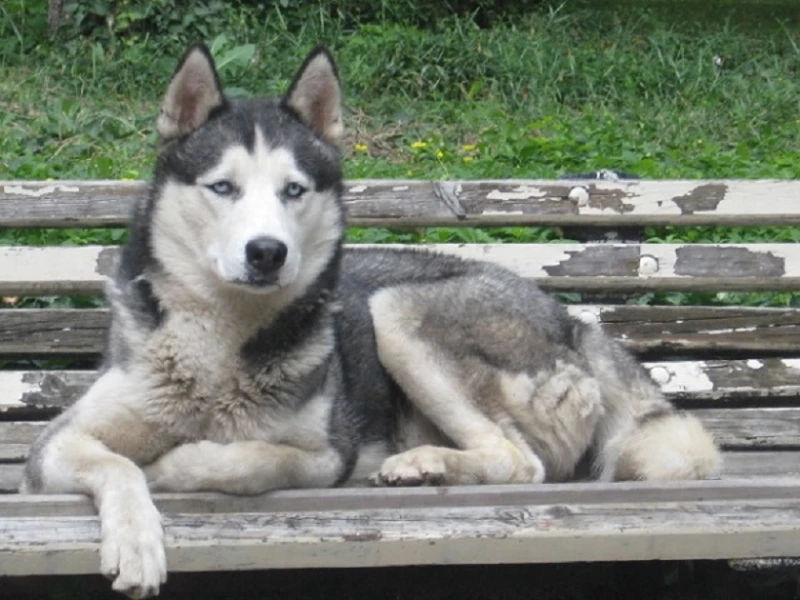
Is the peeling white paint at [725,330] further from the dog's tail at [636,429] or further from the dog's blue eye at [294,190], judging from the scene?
the dog's blue eye at [294,190]

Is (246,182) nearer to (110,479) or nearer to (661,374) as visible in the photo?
(110,479)

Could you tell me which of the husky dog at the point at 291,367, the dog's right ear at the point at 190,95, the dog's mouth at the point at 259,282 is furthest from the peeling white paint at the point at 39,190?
the dog's mouth at the point at 259,282

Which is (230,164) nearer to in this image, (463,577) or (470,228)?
(463,577)

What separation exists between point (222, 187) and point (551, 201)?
202cm

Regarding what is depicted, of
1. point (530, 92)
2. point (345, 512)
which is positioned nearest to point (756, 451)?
point (345, 512)

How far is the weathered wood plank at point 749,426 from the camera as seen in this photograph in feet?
15.5

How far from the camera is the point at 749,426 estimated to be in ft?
15.7

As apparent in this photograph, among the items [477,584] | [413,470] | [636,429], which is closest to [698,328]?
[636,429]

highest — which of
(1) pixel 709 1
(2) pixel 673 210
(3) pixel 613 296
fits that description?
(2) pixel 673 210

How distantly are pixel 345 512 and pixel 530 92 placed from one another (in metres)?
6.69

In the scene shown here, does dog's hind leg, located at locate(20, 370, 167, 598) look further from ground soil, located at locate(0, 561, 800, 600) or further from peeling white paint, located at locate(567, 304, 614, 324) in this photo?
peeling white paint, located at locate(567, 304, 614, 324)

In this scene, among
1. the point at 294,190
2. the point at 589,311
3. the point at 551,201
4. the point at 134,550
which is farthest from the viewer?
the point at 551,201

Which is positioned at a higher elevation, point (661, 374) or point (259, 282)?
point (259, 282)

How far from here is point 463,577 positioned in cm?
451
